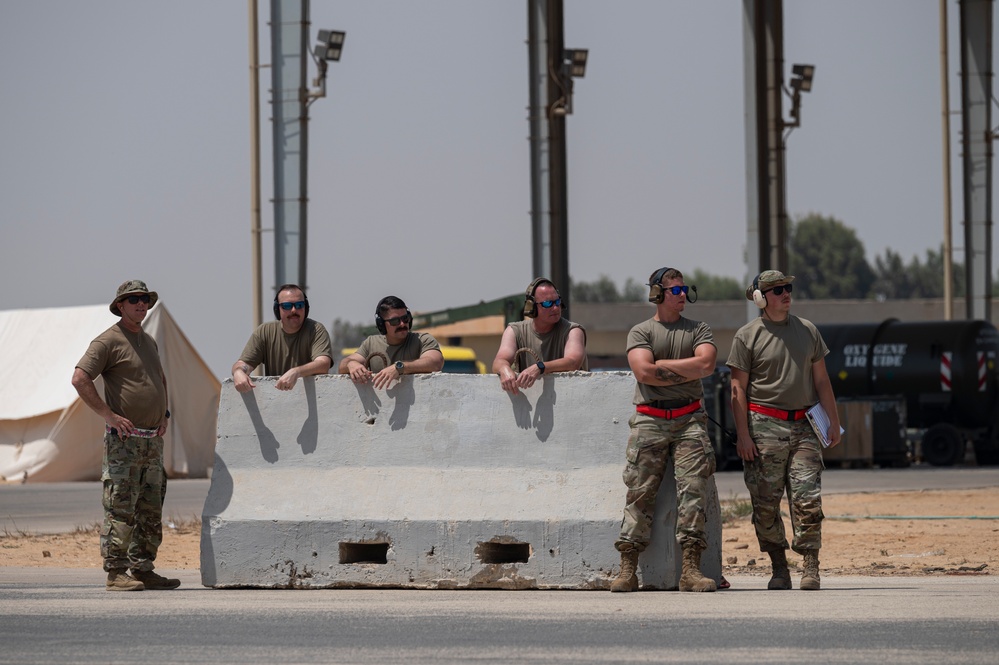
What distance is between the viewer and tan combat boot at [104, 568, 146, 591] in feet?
32.8

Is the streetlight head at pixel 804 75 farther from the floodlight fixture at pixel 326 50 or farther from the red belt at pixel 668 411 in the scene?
the red belt at pixel 668 411

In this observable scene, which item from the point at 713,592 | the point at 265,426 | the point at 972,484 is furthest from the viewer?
the point at 972,484

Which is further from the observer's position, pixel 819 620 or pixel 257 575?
pixel 257 575

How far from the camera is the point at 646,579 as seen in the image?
964cm

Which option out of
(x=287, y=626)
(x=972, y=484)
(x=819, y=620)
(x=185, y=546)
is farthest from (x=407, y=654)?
(x=972, y=484)

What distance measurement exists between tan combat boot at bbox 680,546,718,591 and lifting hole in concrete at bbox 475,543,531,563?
1007 millimetres

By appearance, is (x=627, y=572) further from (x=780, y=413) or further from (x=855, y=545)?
(x=855, y=545)

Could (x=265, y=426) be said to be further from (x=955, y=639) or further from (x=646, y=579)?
(x=955, y=639)

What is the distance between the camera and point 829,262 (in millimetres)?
144000

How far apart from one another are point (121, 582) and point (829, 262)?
138 metres

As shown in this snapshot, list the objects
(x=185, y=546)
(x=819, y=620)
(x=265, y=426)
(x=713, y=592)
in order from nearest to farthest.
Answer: (x=819, y=620) → (x=713, y=592) → (x=265, y=426) → (x=185, y=546)

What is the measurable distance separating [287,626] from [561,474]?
7.98 ft

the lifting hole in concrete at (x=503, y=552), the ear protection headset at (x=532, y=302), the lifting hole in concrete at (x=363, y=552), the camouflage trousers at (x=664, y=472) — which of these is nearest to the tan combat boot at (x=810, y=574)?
the camouflage trousers at (x=664, y=472)

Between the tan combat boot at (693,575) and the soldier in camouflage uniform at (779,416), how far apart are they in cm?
56
